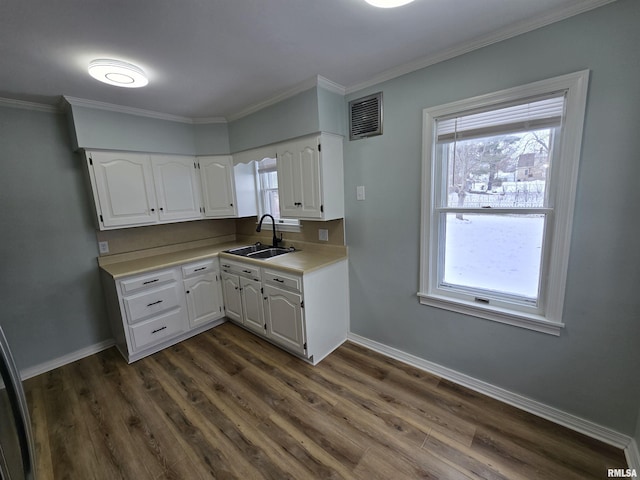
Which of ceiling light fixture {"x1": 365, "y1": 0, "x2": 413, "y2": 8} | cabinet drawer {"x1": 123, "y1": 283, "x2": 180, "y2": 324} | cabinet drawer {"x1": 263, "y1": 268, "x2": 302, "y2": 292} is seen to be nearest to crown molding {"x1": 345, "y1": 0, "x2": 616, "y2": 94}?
ceiling light fixture {"x1": 365, "y1": 0, "x2": 413, "y2": 8}

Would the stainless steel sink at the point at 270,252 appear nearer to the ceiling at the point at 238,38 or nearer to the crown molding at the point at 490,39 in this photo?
the ceiling at the point at 238,38

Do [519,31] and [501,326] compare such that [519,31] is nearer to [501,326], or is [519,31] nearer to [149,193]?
[501,326]

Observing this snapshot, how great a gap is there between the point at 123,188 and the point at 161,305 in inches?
47.0

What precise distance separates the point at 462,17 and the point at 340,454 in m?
2.56

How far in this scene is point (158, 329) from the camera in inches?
102

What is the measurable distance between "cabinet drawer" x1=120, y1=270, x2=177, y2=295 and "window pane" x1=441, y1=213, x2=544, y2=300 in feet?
8.31

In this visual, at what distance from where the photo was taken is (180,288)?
2736mm

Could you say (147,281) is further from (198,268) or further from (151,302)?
(198,268)

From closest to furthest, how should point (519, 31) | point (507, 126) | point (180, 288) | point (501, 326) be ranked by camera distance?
point (519, 31) → point (507, 126) → point (501, 326) → point (180, 288)

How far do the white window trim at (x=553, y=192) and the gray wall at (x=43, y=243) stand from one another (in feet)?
10.3

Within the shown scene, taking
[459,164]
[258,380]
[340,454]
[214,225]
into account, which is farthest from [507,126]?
[214,225]

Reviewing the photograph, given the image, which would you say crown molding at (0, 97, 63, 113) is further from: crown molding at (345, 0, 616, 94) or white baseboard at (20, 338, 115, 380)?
crown molding at (345, 0, 616, 94)

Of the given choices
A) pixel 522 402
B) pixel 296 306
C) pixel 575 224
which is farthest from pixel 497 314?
pixel 296 306

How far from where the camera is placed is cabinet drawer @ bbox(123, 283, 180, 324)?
242 centimetres
